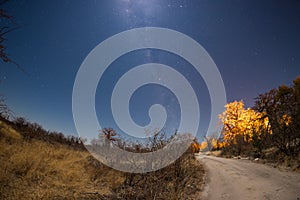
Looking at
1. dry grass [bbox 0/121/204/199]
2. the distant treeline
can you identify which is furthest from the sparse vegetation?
the distant treeline

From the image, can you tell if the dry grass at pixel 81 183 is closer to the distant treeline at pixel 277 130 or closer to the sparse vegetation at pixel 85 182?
the sparse vegetation at pixel 85 182

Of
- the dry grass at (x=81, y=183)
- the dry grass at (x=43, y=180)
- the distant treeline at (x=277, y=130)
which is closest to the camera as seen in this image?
the dry grass at (x=43, y=180)

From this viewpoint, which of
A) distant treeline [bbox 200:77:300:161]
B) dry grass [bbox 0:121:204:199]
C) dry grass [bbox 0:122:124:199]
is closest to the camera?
dry grass [bbox 0:122:124:199]

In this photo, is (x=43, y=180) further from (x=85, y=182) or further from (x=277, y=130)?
(x=277, y=130)

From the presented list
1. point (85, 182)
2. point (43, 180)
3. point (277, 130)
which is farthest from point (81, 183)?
point (277, 130)

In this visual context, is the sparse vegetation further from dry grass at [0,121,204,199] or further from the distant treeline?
the distant treeline

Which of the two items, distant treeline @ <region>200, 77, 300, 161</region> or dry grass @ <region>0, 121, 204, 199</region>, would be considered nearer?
dry grass @ <region>0, 121, 204, 199</region>

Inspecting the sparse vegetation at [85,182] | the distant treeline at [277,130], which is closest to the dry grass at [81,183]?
the sparse vegetation at [85,182]

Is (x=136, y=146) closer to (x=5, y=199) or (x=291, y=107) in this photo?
(x=5, y=199)

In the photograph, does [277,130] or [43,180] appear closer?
[43,180]

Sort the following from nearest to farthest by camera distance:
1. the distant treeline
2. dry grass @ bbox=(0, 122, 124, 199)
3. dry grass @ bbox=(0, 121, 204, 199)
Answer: dry grass @ bbox=(0, 122, 124, 199), dry grass @ bbox=(0, 121, 204, 199), the distant treeline

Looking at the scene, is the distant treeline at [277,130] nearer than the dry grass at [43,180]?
No

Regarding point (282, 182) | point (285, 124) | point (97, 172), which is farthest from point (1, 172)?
point (285, 124)

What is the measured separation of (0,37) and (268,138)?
18965 millimetres
